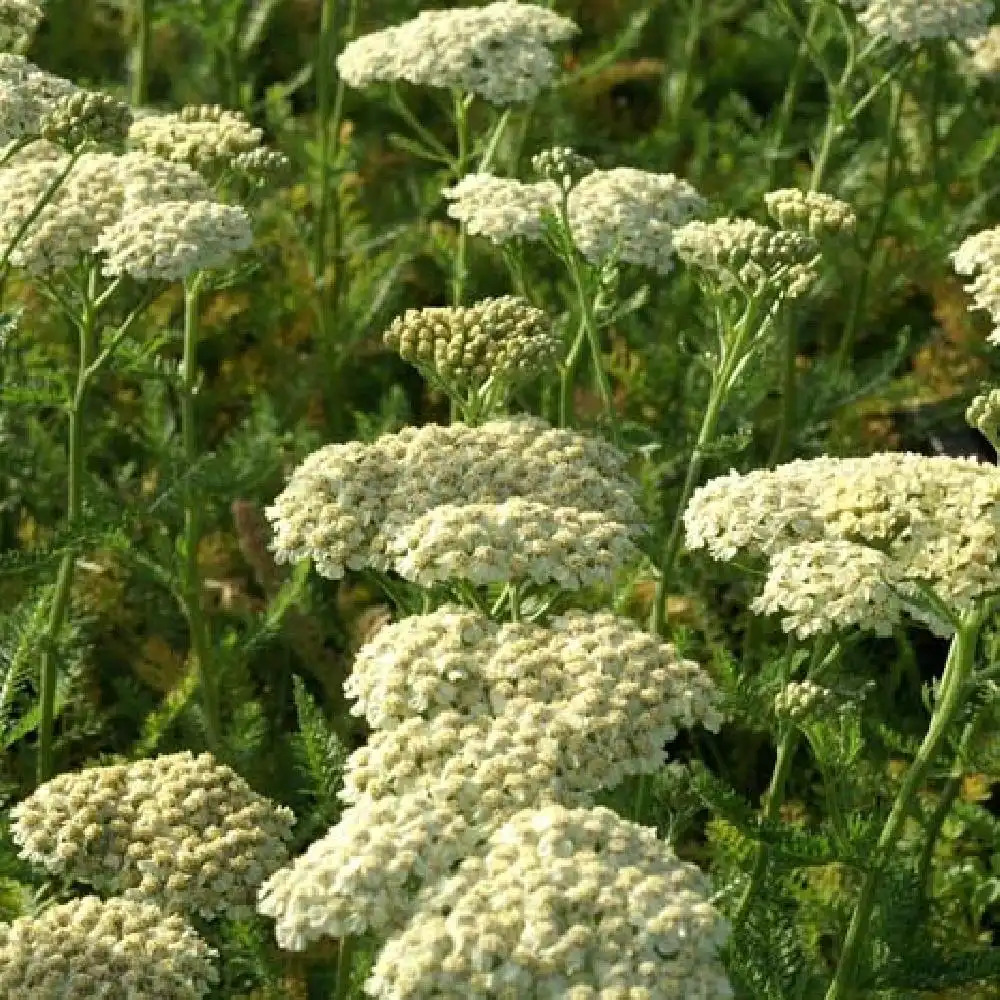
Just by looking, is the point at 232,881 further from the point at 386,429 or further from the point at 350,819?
the point at 386,429

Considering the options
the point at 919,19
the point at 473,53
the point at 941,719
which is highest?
the point at 919,19

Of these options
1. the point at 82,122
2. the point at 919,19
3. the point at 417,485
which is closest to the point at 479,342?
the point at 417,485

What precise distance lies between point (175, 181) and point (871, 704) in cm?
263

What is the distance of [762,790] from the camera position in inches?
271

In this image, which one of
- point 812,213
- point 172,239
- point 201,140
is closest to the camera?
point 172,239

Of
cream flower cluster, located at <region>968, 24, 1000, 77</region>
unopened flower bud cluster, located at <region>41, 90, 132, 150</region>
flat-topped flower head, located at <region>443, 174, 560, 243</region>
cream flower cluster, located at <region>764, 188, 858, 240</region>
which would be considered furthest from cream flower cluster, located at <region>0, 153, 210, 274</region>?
cream flower cluster, located at <region>968, 24, 1000, 77</region>

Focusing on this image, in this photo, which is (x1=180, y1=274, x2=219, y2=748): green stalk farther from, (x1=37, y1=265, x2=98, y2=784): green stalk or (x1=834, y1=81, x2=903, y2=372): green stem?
(x1=834, y1=81, x2=903, y2=372): green stem

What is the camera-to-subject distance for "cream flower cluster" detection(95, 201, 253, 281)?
212 inches

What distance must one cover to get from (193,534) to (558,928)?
2.49 m

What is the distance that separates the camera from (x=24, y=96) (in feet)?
18.5

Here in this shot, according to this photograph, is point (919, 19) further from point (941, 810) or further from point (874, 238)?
point (941, 810)

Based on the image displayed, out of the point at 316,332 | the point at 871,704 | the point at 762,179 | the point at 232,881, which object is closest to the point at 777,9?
the point at 762,179

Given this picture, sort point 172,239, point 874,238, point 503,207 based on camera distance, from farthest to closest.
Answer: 1. point 874,238
2. point 503,207
3. point 172,239

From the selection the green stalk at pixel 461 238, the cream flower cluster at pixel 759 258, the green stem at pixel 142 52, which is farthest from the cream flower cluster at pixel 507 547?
the green stem at pixel 142 52
